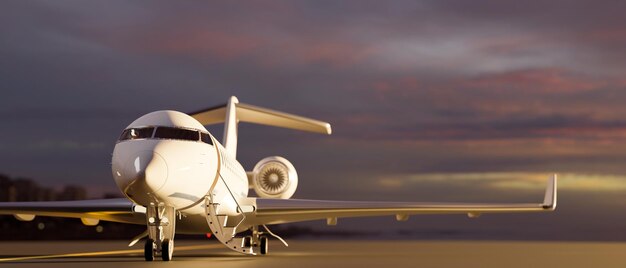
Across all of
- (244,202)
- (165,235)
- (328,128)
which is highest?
(328,128)

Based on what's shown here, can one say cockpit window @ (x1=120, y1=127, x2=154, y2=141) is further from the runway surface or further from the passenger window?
the runway surface

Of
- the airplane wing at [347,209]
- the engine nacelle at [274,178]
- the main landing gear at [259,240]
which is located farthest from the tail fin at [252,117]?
the airplane wing at [347,209]

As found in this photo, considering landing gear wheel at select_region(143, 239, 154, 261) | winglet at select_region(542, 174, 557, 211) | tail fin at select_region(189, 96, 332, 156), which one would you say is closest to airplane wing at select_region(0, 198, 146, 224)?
landing gear wheel at select_region(143, 239, 154, 261)

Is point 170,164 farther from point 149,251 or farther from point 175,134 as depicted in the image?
point 149,251

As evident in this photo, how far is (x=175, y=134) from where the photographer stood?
19.4m

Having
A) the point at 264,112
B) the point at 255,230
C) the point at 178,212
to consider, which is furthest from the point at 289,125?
the point at 178,212

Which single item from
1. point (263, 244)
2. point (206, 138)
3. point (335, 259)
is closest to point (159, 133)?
point (206, 138)

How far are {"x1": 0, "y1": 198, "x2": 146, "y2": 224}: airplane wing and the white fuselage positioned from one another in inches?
75.9

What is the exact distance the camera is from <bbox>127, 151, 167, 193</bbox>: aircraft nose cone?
57.9ft

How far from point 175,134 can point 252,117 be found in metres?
15.4

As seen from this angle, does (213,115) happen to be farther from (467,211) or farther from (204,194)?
(204,194)

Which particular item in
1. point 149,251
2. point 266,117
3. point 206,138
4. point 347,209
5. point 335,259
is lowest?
point 149,251

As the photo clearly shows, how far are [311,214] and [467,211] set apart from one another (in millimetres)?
5462

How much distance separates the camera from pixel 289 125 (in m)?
35.2
